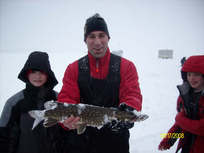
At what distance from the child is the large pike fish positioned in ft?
1.68

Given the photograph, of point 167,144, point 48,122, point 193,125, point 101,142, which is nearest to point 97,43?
point 48,122

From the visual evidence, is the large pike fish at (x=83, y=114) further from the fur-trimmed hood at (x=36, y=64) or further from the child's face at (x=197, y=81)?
the child's face at (x=197, y=81)

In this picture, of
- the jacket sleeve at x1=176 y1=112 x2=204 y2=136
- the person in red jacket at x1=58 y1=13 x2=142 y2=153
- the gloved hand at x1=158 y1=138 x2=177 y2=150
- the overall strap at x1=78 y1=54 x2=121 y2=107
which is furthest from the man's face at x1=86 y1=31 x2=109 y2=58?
the gloved hand at x1=158 y1=138 x2=177 y2=150

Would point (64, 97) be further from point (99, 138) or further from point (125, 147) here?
point (125, 147)

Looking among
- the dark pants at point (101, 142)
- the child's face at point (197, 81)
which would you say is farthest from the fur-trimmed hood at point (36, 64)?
the child's face at point (197, 81)

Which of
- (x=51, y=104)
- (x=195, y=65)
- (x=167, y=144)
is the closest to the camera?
(x=51, y=104)

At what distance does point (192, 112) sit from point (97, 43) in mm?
2117

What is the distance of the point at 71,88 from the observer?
8.20ft

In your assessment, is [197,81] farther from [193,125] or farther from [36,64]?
[36,64]

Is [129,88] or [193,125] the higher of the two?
[129,88]

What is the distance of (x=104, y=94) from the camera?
2.45 m

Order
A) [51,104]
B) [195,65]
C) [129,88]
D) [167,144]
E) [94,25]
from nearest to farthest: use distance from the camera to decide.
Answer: [51,104], [129,88], [94,25], [195,65], [167,144]

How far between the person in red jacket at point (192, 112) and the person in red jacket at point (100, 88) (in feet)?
3.18

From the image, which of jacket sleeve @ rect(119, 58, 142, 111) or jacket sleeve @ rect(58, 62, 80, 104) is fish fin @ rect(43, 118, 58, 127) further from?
jacket sleeve @ rect(119, 58, 142, 111)
